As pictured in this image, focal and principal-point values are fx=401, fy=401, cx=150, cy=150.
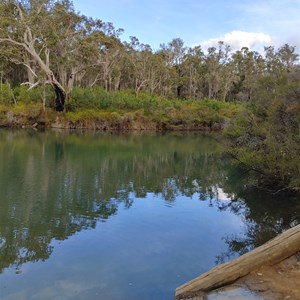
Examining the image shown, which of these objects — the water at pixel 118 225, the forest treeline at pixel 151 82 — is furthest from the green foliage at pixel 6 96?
the water at pixel 118 225

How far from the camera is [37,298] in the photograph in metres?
7.46

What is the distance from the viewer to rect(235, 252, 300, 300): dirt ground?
20.9 feet

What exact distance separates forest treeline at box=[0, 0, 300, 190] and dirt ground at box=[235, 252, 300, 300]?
737 cm

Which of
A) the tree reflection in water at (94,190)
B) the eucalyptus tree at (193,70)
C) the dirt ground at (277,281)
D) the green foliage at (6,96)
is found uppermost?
the eucalyptus tree at (193,70)

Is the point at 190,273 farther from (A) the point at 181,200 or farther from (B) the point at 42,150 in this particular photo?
(B) the point at 42,150

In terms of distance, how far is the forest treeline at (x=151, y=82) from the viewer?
55.5ft

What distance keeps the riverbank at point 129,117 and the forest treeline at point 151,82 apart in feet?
0.49

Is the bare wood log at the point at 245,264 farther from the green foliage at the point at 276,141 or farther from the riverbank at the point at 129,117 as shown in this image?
the riverbank at the point at 129,117

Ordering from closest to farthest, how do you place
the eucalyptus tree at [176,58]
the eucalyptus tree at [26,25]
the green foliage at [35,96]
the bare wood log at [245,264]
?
the bare wood log at [245,264], the eucalyptus tree at [26,25], the green foliage at [35,96], the eucalyptus tree at [176,58]

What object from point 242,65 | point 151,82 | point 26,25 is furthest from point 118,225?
point 242,65

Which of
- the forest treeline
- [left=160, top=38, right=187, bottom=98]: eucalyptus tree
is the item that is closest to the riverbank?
the forest treeline

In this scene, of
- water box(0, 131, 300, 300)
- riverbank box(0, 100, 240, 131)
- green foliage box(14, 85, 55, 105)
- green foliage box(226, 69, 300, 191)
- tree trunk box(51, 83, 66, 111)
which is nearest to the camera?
water box(0, 131, 300, 300)

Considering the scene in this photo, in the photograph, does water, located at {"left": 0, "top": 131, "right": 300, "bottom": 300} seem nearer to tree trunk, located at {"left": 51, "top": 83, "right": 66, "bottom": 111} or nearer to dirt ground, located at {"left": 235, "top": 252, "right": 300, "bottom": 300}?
dirt ground, located at {"left": 235, "top": 252, "right": 300, "bottom": 300}

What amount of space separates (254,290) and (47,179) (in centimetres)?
1358
